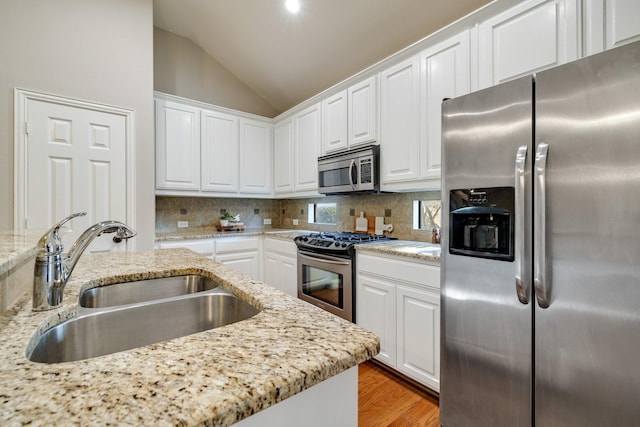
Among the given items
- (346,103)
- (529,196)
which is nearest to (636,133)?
(529,196)

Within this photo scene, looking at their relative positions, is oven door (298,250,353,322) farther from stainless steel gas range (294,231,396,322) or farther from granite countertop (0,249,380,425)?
granite countertop (0,249,380,425)

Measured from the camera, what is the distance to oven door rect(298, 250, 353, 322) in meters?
2.29

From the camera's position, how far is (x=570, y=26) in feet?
4.84

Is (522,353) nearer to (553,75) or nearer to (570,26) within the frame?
(553,75)

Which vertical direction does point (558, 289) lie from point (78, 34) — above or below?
below

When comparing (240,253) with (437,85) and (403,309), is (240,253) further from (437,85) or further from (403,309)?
(437,85)

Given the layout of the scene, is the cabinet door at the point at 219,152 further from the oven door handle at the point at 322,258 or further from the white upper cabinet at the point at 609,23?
the white upper cabinet at the point at 609,23

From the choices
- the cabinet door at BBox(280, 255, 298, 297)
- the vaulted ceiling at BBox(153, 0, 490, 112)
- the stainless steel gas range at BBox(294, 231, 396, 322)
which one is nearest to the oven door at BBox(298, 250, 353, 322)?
the stainless steel gas range at BBox(294, 231, 396, 322)

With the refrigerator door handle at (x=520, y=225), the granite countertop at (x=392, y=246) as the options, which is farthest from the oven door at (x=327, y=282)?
the refrigerator door handle at (x=520, y=225)

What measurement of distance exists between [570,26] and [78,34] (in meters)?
3.52

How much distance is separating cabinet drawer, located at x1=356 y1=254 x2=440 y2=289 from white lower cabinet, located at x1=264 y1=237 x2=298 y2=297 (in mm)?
944

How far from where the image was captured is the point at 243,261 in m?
3.35

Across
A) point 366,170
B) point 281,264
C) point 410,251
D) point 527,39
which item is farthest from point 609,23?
Result: point 281,264

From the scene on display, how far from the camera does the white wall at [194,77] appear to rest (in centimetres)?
344
